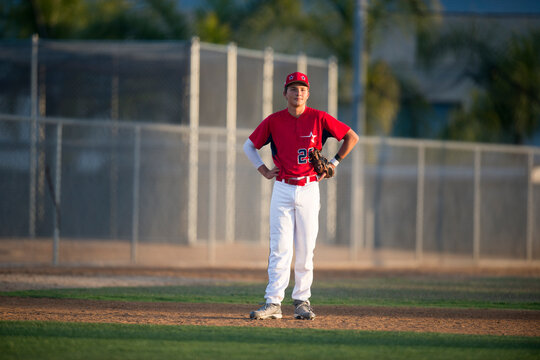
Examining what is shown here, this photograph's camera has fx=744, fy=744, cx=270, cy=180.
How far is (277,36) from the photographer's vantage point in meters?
23.4

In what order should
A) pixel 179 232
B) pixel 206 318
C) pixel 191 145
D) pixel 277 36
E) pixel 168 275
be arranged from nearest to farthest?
1. pixel 206 318
2. pixel 168 275
3. pixel 191 145
4. pixel 179 232
5. pixel 277 36

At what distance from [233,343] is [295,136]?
205cm

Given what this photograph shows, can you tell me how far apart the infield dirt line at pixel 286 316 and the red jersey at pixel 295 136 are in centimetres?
138

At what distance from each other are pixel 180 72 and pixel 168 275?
20.4 ft

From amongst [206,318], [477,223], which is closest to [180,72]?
[477,223]

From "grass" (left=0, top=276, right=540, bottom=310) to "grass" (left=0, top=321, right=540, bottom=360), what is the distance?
7.03ft

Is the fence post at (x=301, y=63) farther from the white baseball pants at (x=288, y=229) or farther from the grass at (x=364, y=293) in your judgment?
the white baseball pants at (x=288, y=229)

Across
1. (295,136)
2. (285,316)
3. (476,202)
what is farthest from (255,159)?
(476,202)

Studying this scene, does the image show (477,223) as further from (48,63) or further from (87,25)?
(87,25)

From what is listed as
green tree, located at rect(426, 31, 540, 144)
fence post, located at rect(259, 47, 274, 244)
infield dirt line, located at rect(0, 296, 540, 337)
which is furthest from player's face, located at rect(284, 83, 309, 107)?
green tree, located at rect(426, 31, 540, 144)

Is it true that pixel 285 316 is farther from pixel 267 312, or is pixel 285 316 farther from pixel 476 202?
pixel 476 202

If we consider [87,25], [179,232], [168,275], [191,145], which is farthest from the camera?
[87,25]

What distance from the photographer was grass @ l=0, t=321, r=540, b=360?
5.12 metres

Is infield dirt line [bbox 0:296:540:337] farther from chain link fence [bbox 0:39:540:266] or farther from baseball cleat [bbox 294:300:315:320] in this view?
chain link fence [bbox 0:39:540:266]
